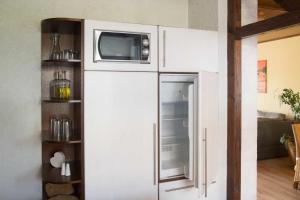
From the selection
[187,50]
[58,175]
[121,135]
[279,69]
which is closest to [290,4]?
[187,50]

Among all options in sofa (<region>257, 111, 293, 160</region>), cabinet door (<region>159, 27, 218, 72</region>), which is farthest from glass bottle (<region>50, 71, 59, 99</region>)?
sofa (<region>257, 111, 293, 160</region>)

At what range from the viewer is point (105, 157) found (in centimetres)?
232

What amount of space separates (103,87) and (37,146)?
2.75 feet

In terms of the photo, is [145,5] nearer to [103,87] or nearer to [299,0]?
[103,87]

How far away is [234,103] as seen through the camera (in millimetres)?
2674

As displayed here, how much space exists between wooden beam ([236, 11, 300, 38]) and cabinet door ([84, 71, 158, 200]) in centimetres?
87

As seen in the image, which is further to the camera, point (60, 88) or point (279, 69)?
point (279, 69)

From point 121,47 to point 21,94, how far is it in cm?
95

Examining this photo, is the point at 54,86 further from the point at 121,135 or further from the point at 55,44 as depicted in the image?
the point at 121,135

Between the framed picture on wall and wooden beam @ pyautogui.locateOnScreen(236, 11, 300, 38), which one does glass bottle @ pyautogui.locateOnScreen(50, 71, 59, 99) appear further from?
the framed picture on wall

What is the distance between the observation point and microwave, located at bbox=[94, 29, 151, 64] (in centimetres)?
228

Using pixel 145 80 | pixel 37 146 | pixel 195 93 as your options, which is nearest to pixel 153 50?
pixel 145 80

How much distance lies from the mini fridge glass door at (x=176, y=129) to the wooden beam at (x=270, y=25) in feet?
1.90

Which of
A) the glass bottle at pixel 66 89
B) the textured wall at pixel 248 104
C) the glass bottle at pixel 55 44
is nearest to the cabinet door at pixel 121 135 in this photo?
the glass bottle at pixel 66 89
